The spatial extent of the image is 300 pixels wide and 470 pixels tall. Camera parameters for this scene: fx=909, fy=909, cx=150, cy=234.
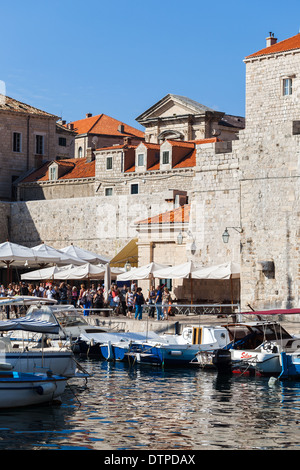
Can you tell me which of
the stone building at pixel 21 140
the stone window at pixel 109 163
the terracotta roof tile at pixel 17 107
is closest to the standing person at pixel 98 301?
the stone window at pixel 109 163

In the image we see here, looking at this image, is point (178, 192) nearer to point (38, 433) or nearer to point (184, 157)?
point (184, 157)

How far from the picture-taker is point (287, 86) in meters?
41.4

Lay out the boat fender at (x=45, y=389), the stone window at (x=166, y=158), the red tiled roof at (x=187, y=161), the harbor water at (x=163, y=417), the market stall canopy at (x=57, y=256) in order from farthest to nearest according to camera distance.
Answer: the stone window at (x=166, y=158) → the red tiled roof at (x=187, y=161) → the market stall canopy at (x=57, y=256) → the boat fender at (x=45, y=389) → the harbor water at (x=163, y=417)

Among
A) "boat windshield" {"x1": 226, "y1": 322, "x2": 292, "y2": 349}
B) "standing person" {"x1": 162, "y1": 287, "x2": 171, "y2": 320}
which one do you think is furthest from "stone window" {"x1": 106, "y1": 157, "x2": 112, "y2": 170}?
"boat windshield" {"x1": 226, "y1": 322, "x2": 292, "y2": 349}

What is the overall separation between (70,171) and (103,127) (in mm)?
20333

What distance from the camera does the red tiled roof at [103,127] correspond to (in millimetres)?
74875

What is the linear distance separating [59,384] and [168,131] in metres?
47.1

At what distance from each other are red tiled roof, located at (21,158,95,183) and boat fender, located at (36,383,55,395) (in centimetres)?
3819

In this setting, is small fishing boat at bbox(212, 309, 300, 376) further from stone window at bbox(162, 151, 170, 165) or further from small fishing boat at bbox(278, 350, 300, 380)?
stone window at bbox(162, 151, 170, 165)

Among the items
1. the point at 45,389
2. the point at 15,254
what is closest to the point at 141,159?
the point at 15,254

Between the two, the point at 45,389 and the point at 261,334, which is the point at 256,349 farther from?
the point at 45,389

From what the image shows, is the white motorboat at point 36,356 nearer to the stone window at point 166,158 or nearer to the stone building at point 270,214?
the stone building at point 270,214

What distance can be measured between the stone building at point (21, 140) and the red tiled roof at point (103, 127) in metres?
10.9

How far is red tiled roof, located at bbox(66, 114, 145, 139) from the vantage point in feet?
246
